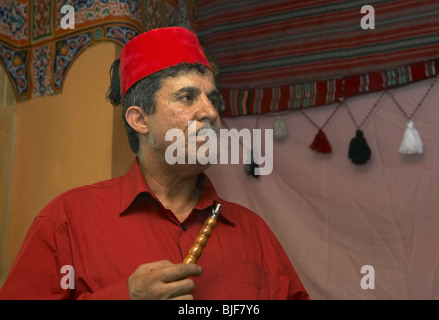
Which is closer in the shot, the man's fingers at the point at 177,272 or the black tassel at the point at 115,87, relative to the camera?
the man's fingers at the point at 177,272

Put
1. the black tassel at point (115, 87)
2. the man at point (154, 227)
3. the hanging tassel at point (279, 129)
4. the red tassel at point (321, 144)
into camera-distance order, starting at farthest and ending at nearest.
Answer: the hanging tassel at point (279, 129), the red tassel at point (321, 144), the black tassel at point (115, 87), the man at point (154, 227)

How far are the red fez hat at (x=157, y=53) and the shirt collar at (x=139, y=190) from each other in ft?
0.75

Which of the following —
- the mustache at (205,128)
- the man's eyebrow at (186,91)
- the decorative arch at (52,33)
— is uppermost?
the decorative arch at (52,33)

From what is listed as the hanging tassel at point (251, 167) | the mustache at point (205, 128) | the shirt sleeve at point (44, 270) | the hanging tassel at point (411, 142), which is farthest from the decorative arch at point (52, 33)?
the hanging tassel at point (411, 142)

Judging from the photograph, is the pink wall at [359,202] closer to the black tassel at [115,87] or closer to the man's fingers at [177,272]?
the black tassel at [115,87]

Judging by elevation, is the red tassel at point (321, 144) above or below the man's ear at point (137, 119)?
above

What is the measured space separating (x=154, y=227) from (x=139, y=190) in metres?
0.09

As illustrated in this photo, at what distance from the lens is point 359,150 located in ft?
6.16

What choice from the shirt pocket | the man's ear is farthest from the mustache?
the shirt pocket

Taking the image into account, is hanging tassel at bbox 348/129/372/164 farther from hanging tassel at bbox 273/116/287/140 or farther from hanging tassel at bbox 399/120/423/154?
hanging tassel at bbox 273/116/287/140

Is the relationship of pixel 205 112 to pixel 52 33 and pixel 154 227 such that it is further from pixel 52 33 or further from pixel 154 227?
pixel 52 33

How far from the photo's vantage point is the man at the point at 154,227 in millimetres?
962

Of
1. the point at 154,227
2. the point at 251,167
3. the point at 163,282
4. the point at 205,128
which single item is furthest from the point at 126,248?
the point at 251,167
